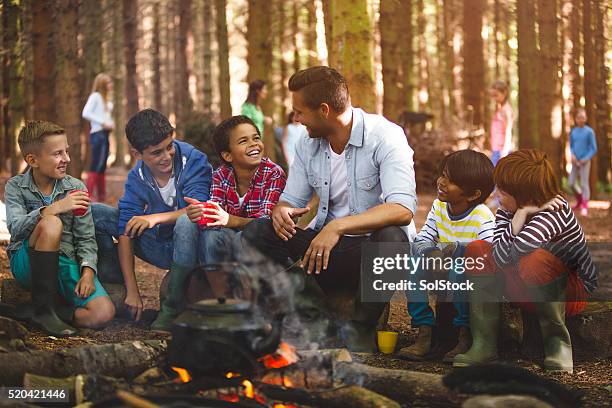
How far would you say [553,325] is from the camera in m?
4.64

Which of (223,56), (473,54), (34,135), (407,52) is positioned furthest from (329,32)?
(34,135)

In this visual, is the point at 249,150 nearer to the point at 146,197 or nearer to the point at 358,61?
the point at 146,197

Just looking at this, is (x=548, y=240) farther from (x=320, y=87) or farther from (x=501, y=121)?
(x=501, y=121)

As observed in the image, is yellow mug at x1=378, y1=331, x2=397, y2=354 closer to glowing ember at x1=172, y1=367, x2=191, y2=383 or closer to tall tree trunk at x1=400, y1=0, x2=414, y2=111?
glowing ember at x1=172, y1=367, x2=191, y2=383

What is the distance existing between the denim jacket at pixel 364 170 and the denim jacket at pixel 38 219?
1253 mm

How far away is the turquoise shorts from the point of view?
540 cm

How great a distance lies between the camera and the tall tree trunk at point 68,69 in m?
10.7

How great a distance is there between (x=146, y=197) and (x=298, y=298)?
1.31 m

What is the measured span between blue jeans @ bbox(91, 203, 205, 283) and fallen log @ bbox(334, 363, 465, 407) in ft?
5.55

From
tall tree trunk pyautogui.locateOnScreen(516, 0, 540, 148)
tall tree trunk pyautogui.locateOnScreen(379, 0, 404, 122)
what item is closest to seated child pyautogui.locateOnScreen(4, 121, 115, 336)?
tall tree trunk pyautogui.locateOnScreen(379, 0, 404, 122)

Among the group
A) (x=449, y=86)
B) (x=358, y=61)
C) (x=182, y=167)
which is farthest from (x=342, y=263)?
(x=449, y=86)

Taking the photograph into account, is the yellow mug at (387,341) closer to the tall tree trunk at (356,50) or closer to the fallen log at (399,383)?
the fallen log at (399,383)

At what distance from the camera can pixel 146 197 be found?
5680mm

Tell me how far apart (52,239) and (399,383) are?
2361mm
